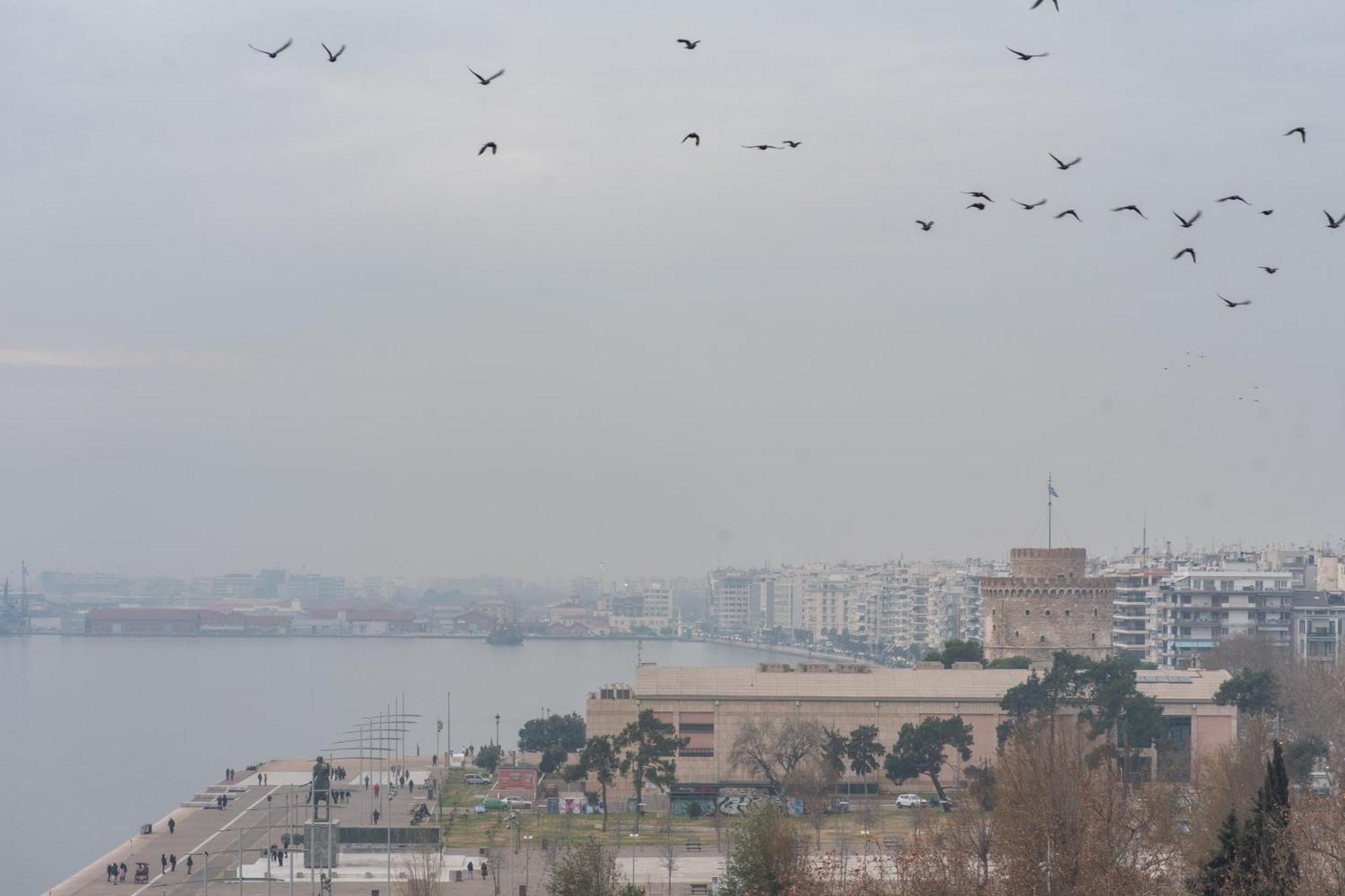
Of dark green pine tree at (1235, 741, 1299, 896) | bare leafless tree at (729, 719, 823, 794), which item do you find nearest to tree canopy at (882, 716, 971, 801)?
bare leafless tree at (729, 719, 823, 794)

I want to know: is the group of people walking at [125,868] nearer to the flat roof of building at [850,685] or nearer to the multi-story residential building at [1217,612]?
the flat roof of building at [850,685]

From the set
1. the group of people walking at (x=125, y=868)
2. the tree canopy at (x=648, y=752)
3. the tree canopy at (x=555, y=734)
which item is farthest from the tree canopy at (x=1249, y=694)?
the group of people walking at (x=125, y=868)

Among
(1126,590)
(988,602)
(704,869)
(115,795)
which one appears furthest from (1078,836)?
(1126,590)

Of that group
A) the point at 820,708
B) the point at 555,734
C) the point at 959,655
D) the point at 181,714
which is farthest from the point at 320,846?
the point at 181,714

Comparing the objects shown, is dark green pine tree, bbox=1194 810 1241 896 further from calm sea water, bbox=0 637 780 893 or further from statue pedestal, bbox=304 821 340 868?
calm sea water, bbox=0 637 780 893

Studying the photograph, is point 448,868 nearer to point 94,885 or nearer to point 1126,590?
point 94,885
